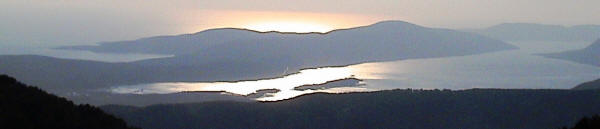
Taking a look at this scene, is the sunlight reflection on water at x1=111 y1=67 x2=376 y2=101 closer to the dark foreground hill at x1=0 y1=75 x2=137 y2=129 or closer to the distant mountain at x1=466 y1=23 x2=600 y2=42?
the dark foreground hill at x1=0 y1=75 x2=137 y2=129

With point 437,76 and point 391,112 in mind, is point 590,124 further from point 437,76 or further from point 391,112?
point 437,76

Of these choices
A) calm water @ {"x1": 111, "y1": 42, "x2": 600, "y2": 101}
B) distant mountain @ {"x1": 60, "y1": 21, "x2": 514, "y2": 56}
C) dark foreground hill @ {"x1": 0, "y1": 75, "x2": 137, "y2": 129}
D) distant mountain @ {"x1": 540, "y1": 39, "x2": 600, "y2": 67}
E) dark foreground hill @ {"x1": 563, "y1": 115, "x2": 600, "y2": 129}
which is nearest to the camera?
dark foreground hill @ {"x1": 563, "y1": 115, "x2": 600, "y2": 129}

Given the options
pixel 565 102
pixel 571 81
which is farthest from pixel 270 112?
pixel 571 81

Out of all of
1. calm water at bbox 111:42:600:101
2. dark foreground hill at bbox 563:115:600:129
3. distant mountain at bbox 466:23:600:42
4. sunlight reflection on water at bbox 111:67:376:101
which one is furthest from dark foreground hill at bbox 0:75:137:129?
distant mountain at bbox 466:23:600:42

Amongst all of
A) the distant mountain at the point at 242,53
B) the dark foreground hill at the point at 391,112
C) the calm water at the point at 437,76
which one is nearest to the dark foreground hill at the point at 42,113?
the dark foreground hill at the point at 391,112

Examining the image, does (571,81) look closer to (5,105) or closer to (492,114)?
(492,114)

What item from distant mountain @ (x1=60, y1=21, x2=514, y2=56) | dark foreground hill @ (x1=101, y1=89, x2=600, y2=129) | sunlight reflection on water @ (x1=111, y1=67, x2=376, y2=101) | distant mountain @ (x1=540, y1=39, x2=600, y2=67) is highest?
distant mountain @ (x1=60, y1=21, x2=514, y2=56)

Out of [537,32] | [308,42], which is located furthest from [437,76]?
[537,32]
